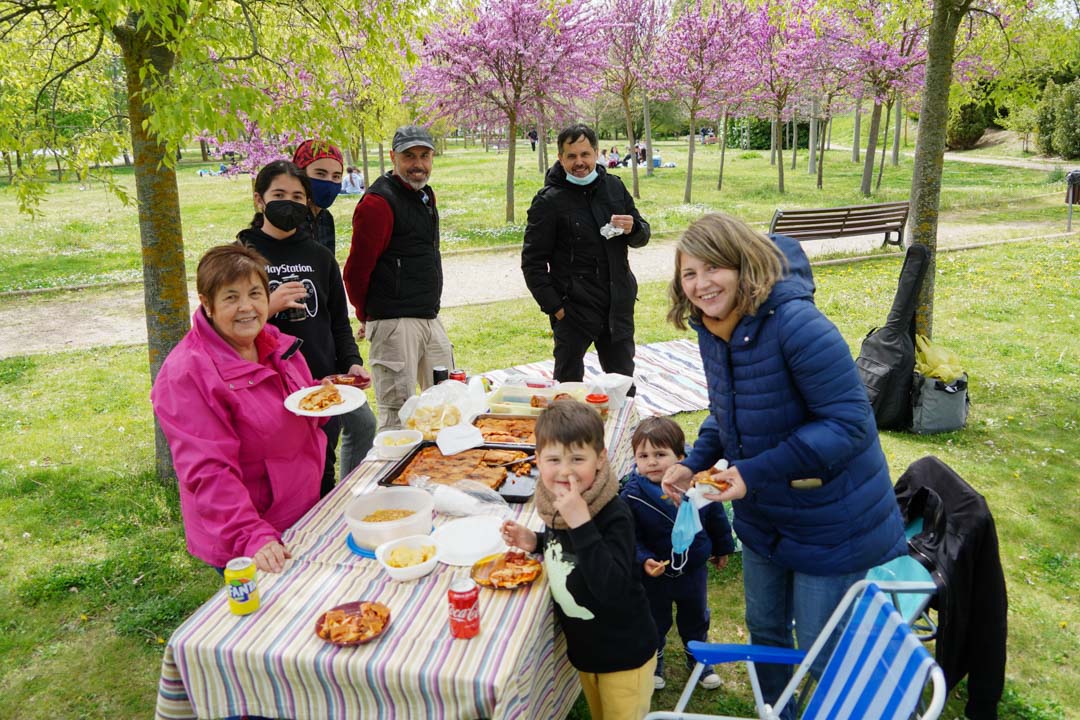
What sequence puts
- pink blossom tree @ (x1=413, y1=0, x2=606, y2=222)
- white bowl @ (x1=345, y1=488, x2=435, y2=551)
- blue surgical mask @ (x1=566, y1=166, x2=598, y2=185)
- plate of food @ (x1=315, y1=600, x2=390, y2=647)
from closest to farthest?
plate of food @ (x1=315, y1=600, x2=390, y2=647) → white bowl @ (x1=345, y1=488, x2=435, y2=551) → blue surgical mask @ (x1=566, y1=166, x2=598, y2=185) → pink blossom tree @ (x1=413, y1=0, x2=606, y2=222)

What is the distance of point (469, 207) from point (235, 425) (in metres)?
19.0

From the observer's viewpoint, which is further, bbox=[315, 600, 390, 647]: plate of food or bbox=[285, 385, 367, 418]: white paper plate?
bbox=[285, 385, 367, 418]: white paper plate

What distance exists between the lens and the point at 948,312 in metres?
9.43

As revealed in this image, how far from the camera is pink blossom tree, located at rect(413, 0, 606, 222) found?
1623 cm

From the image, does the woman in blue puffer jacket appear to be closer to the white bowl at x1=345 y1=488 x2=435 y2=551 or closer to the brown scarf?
the brown scarf

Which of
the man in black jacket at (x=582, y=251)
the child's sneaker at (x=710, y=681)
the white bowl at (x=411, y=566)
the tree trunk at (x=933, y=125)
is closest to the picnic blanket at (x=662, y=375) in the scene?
the man in black jacket at (x=582, y=251)

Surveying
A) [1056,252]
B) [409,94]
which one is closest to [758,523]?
[1056,252]

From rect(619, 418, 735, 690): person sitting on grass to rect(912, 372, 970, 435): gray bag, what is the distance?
11.1ft

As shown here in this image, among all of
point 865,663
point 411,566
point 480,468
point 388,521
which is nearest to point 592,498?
point 411,566

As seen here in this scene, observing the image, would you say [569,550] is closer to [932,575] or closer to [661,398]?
[932,575]

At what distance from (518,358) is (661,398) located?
191 centimetres

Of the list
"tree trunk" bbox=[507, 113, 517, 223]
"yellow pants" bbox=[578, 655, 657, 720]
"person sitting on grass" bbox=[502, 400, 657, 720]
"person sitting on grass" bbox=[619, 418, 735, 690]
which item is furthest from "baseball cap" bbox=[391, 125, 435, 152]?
"tree trunk" bbox=[507, 113, 517, 223]

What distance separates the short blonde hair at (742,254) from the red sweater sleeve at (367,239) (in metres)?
2.78

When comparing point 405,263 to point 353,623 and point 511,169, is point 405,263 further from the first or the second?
point 511,169
